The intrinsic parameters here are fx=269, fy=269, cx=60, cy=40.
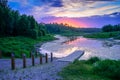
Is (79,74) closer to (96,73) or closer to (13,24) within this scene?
(96,73)

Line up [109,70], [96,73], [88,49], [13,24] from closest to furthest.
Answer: [109,70], [96,73], [88,49], [13,24]

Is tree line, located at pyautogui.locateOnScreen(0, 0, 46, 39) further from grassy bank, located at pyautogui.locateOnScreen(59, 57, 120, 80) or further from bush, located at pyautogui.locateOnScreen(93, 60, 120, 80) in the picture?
bush, located at pyautogui.locateOnScreen(93, 60, 120, 80)

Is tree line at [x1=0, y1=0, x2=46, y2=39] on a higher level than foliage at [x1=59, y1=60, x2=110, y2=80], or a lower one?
higher

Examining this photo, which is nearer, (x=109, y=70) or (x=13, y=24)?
(x=109, y=70)

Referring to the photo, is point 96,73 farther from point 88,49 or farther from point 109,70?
point 88,49

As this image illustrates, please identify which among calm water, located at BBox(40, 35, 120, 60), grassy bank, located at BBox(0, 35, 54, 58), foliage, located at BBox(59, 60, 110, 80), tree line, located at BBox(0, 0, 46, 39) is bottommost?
calm water, located at BBox(40, 35, 120, 60)

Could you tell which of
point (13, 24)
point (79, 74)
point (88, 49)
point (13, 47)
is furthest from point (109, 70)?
point (13, 24)

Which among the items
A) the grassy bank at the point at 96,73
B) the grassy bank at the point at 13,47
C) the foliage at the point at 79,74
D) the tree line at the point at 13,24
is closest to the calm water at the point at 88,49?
the grassy bank at the point at 13,47

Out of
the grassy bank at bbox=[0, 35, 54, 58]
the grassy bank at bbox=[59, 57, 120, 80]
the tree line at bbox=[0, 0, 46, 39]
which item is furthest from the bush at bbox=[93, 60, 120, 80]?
the tree line at bbox=[0, 0, 46, 39]

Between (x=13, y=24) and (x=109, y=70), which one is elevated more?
(x=13, y=24)

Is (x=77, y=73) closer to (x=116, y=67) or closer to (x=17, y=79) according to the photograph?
(x=116, y=67)

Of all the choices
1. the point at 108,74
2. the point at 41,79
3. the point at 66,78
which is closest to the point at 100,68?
the point at 108,74

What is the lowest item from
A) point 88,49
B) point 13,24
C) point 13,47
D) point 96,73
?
point 88,49

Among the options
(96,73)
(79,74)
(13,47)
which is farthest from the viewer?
(13,47)
